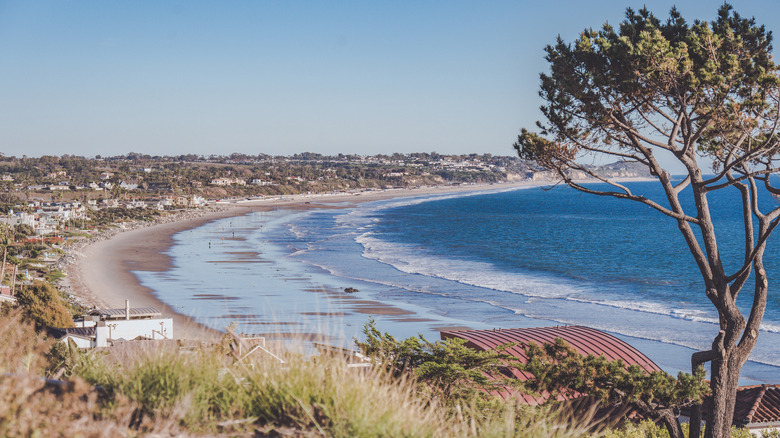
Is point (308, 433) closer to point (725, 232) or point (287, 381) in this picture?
point (287, 381)

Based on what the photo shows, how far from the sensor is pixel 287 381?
4359 mm

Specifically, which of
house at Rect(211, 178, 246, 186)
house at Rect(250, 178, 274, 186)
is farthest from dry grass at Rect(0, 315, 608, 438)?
house at Rect(250, 178, 274, 186)

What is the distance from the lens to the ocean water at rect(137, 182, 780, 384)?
27656 mm

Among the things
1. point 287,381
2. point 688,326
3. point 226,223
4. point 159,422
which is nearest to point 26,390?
point 159,422

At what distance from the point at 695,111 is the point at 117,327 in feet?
65.8

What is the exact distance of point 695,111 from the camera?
1048 centimetres

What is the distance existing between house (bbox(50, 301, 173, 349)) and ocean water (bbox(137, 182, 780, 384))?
300 cm

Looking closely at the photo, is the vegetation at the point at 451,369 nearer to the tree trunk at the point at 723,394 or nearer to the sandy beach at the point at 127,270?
the tree trunk at the point at 723,394

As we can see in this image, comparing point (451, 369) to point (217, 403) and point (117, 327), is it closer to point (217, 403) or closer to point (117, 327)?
point (217, 403)

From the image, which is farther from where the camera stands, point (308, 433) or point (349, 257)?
point (349, 257)

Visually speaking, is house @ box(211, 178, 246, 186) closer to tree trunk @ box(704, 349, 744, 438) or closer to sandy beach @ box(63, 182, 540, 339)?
sandy beach @ box(63, 182, 540, 339)

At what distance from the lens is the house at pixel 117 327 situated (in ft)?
72.4

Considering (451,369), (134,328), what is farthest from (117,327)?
(451,369)

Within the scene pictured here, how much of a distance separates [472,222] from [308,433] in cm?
9012
